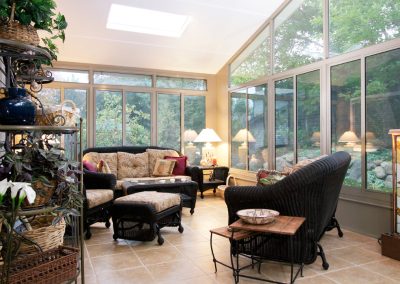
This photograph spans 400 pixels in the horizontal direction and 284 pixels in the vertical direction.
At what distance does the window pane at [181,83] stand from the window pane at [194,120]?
8.8 inches

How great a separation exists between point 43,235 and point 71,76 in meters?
5.00

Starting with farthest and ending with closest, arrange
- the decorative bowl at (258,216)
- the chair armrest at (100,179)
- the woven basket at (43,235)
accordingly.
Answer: the chair armrest at (100,179) → the decorative bowl at (258,216) → the woven basket at (43,235)

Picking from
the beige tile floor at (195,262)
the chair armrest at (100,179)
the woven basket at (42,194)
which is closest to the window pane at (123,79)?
A: the chair armrest at (100,179)

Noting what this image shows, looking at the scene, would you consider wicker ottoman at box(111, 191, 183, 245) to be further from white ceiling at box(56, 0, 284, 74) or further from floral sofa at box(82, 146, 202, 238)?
white ceiling at box(56, 0, 284, 74)

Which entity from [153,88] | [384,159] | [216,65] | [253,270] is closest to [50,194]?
[253,270]

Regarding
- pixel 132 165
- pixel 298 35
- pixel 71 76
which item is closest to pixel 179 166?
pixel 132 165

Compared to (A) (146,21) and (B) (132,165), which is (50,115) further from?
(B) (132,165)

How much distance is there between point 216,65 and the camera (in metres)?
6.97

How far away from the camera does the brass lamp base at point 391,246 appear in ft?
10.1

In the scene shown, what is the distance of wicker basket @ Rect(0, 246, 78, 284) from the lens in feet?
4.89

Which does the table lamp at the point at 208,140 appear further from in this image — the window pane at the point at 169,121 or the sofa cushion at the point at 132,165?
the sofa cushion at the point at 132,165

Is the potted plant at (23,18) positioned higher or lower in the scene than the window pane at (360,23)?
lower

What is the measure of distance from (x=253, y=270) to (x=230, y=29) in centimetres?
425

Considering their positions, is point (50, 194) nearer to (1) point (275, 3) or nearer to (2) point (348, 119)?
(2) point (348, 119)
